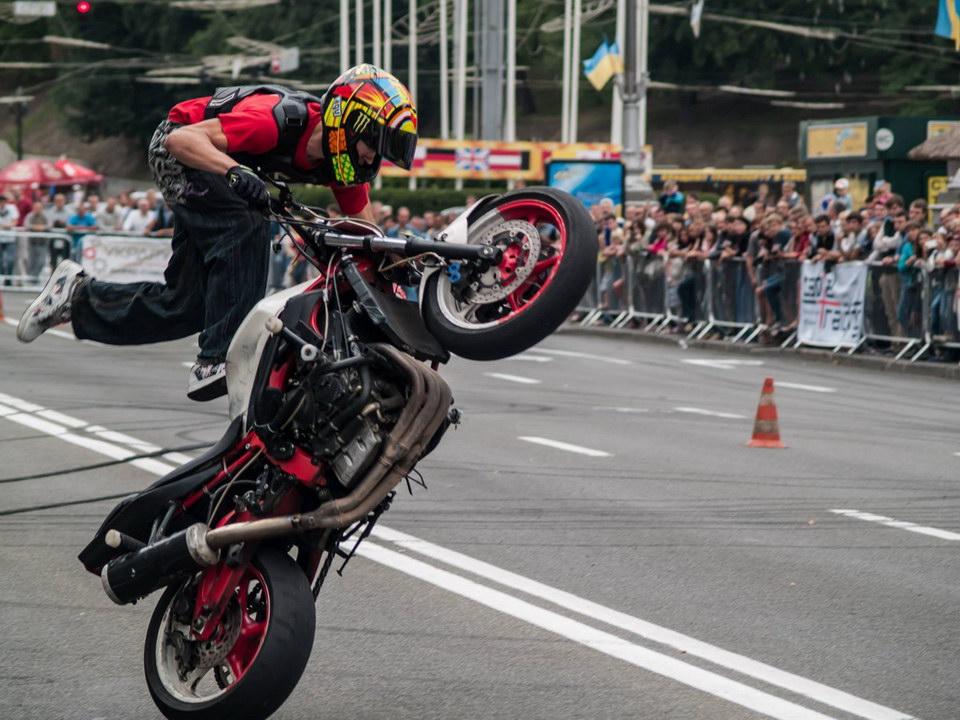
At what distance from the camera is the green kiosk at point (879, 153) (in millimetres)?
29109

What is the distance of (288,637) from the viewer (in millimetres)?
4512

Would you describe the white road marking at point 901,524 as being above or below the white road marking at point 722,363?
above

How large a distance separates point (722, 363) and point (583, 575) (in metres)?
12.8

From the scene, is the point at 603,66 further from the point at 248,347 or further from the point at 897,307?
the point at 248,347

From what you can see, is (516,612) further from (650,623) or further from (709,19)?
(709,19)

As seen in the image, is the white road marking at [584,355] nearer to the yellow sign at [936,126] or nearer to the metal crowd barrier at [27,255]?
the yellow sign at [936,126]

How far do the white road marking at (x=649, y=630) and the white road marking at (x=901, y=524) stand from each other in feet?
8.19

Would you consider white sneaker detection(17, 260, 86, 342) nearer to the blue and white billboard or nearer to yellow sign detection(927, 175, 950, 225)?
the blue and white billboard

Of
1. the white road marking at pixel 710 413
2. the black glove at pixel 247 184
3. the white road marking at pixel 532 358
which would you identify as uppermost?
the black glove at pixel 247 184

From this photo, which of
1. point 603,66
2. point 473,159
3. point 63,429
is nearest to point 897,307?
point 63,429

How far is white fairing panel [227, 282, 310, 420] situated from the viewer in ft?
15.7

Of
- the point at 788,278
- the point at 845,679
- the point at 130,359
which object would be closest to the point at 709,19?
the point at 788,278

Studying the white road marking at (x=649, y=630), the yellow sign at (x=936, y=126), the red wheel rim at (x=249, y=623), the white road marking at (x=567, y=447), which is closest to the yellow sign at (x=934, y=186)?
the yellow sign at (x=936, y=126)

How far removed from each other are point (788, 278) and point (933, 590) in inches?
544
